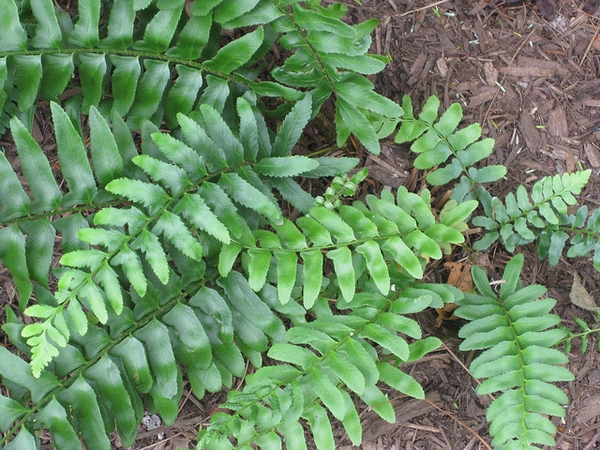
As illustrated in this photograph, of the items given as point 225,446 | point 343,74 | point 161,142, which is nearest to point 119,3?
point 161,142

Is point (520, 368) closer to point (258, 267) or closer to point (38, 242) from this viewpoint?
Result: point (258, 267)

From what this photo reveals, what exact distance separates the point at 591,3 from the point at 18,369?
12.1 ft

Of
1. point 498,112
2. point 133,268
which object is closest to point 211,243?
point 133,268

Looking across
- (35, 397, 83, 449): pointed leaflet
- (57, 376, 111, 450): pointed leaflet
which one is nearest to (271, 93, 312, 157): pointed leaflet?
(57, 376, 111, 450): pointed leaflet

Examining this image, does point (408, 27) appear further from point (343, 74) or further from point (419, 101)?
point (343, 74)

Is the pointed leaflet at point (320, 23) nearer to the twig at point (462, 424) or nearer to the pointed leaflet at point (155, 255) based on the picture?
the pointed leaflet at point (155, 255)

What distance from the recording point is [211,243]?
8.87ft

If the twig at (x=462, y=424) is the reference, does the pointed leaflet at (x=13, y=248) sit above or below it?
above

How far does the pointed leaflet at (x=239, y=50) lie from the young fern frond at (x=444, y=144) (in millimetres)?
824

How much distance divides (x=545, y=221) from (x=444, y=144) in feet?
2.28

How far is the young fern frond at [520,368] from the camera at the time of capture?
102 inches

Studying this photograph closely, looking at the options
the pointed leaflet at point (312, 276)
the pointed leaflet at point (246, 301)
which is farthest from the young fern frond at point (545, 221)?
the pointed leaflet at point (246, 301)

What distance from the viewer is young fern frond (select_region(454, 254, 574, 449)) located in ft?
8.47

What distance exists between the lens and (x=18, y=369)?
2.46 metres
